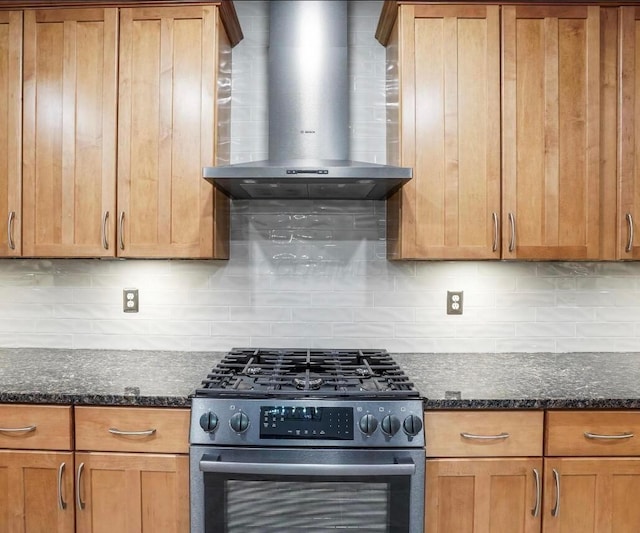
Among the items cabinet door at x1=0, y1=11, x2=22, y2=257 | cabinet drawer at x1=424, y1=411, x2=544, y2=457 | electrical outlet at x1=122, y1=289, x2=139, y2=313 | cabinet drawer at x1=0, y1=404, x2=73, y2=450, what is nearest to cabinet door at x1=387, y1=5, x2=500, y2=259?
cabinet drawer at x1=424, y1=411, x2=544, y2=457

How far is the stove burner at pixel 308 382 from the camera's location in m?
1.51

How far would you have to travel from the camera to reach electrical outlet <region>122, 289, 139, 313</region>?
217cm

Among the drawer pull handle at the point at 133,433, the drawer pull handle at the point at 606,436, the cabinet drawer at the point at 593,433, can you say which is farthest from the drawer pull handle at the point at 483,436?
the drawer pull handle at the point at 133,433

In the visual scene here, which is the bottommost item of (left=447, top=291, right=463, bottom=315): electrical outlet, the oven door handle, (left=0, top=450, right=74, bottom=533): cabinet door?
(left=0, top=450, right=74, bottom=533): cabinet door

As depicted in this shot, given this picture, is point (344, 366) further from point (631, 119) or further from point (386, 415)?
point (631, 119)

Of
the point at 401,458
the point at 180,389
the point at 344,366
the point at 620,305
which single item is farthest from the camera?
the point at 620,305

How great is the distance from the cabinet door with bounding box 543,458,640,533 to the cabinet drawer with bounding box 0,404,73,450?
60.5 inches

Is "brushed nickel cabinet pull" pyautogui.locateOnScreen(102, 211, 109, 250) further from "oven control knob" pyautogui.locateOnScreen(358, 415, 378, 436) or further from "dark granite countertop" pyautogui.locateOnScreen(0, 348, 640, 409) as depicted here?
"oven control knob" pyautogui.locateOnScreen(358, 415, 378, 436)

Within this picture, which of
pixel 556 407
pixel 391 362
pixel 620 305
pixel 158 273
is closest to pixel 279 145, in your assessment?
pixel 158 273

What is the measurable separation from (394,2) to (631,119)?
1.02 metres

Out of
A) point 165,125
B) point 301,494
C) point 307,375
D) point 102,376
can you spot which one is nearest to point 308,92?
point 165,125

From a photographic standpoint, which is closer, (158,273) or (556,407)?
(556,407)

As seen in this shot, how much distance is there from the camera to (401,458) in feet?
4.62

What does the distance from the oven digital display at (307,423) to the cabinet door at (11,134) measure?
1.25m
